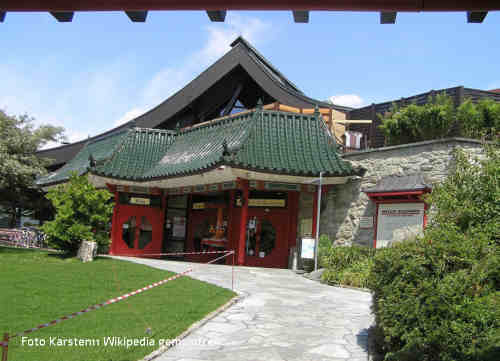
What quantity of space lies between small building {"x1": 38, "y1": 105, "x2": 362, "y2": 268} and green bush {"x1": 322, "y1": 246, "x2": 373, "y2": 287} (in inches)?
103

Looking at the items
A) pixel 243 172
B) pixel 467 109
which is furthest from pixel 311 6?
pixel 467 109

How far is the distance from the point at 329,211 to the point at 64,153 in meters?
18.3

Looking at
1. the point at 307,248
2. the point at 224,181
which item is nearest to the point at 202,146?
the point at 224,181

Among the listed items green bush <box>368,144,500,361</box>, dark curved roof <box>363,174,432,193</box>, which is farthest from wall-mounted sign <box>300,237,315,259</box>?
green bush <box>368,144,500,361</box>

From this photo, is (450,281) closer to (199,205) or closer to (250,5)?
(250,5)

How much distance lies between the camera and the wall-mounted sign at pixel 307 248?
1517 centimetres

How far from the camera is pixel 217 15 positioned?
4.32m

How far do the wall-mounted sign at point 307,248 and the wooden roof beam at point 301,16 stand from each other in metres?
11.4

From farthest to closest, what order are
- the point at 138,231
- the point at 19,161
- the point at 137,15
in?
the point at 19,161, the point at 138,231, the point at 137,15

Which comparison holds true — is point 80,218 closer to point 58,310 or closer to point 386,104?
point 58,310

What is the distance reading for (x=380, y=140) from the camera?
20.2 metres

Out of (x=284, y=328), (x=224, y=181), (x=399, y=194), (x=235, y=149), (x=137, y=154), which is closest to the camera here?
(x=284, y=328)

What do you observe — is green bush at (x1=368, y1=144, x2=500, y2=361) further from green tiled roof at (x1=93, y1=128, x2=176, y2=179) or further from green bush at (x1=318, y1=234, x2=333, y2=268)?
green tiled roof at (x1=93, y1=128, x2=176, y2=179)

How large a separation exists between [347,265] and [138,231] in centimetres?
993
